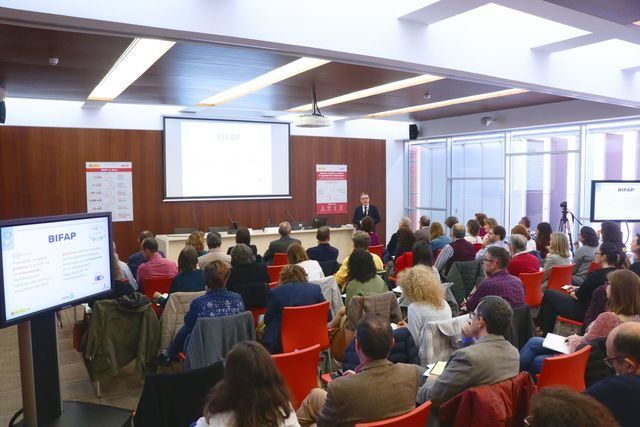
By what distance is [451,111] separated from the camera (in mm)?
9859

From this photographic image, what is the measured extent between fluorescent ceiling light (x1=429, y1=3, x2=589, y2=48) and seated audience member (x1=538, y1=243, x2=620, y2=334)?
7.39ft

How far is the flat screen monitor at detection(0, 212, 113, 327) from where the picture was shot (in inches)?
83.4

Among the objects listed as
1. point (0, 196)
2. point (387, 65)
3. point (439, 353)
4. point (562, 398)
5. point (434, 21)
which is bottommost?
point (439, 353)

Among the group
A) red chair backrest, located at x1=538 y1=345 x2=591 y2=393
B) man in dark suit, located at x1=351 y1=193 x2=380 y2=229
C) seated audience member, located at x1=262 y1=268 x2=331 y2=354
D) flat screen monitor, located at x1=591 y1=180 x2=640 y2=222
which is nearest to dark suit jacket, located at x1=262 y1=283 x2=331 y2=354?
seated audience member, located at x1=262 y1=268 x2=331 y2=354

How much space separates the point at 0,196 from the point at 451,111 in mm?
8337

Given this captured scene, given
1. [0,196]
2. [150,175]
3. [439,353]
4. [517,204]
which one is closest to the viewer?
[439,353]

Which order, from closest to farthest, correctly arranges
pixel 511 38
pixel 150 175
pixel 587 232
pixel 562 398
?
pixel 562 398
pixel 511 38
pixel 587 232
pixel 150 175

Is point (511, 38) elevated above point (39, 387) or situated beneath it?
elevated above

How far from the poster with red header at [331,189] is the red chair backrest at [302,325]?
7.20 metres

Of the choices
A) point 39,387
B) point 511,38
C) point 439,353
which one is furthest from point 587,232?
point 39,387

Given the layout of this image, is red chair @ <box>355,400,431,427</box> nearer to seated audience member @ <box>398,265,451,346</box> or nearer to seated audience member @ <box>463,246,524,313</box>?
seated audience member @ <box>398,265,451,346</box>

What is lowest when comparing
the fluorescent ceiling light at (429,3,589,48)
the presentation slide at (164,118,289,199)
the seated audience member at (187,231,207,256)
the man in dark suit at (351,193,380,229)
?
the seated audience member at (187,231,207,256)

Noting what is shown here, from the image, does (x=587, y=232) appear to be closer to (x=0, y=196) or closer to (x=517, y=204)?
(x=517, y=204)

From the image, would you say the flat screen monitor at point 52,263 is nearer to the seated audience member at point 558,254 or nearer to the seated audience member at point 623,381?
the seated audience member at point 623,381
